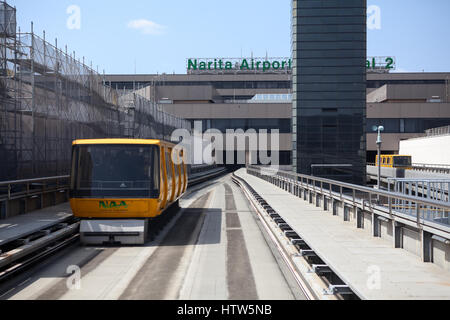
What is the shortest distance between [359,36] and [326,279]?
42980 millimetres

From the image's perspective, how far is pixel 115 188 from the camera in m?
12.7

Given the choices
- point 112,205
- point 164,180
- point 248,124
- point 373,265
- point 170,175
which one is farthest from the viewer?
point 248,124

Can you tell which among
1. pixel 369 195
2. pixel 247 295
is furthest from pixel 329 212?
pixel 247 295

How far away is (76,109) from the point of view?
27859mm

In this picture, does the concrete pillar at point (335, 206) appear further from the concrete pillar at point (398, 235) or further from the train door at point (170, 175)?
the concrete pillar at point (398, 235)

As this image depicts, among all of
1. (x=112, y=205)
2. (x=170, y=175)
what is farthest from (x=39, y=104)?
(x=112, y=205)

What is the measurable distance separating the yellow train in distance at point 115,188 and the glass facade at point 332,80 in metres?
37.2

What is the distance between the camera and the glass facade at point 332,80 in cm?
4759

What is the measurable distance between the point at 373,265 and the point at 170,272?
13.1ft

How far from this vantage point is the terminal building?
246 ft

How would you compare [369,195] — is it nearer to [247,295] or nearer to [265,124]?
[247,295]

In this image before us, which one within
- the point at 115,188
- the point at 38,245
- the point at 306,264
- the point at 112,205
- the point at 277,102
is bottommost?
the point at 306,264

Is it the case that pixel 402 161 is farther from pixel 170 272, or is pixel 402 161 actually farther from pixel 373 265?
pixel 170 272
